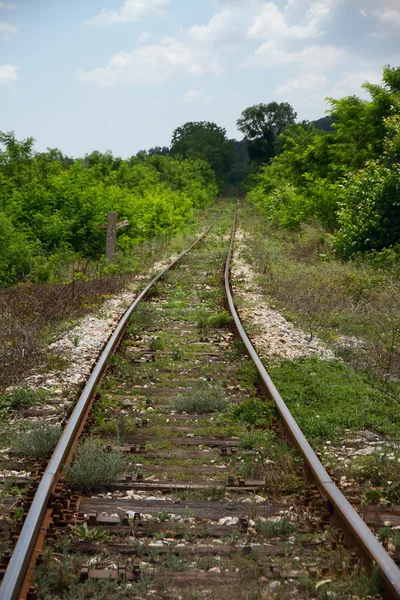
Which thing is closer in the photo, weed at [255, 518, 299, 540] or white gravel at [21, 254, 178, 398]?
weed at [255, 518, 299, 540]

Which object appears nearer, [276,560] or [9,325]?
[276,560]

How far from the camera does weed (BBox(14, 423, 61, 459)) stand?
15.9 feet

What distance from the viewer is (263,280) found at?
14852 mm

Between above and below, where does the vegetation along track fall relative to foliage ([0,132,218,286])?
below

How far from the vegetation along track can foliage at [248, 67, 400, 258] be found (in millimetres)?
8741

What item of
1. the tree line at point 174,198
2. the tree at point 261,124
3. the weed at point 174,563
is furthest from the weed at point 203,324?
the tree at point 261,124

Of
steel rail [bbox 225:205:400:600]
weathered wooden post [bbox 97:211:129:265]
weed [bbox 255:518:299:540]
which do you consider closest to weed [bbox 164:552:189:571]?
weed [bbox 255:518:299:540]

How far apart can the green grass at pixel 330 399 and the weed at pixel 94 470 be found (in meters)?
1.79

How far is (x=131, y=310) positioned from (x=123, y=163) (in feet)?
92.1

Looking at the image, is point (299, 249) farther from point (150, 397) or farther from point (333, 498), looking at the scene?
point (333, 498)

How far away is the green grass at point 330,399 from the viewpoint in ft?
18.4

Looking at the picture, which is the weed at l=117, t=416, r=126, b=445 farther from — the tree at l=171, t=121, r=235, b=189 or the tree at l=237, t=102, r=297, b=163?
the tree at l=237, t=102, r=297, b=163

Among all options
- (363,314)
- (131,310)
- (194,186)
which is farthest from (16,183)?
(194,186)

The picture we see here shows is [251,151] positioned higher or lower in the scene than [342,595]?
higher
